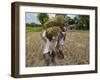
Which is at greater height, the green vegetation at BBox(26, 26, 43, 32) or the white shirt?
the green vegetation at BBox(26, 26, 43, 32)

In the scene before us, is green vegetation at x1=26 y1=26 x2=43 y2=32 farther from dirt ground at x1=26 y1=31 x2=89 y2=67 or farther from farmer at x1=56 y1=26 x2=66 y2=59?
farmer at x1=56 y1=26 x2=66 y2=59

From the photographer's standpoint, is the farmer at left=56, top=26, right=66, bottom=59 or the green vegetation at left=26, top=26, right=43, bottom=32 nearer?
the green vegetation at left=26, top=26, right=43, bottom=32

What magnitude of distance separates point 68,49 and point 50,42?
0.20 metres

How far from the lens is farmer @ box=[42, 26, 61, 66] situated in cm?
213

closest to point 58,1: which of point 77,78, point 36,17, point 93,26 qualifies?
point 36,17

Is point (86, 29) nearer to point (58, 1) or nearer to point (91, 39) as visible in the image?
point (91, 39)

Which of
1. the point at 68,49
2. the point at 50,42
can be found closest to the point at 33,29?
the point at 50,42

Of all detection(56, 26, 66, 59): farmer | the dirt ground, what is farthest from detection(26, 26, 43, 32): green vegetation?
detection(56, 26, 66, 59): farmer

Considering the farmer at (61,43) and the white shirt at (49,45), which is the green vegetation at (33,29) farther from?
the farmer at (61,43)

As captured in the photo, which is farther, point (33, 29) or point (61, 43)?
point (61, 43)

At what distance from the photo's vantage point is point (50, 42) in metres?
2.15

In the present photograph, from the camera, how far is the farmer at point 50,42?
7.00 ft

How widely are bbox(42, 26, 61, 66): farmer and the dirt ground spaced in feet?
0.13

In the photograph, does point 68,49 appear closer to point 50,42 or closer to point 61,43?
point 61,43
